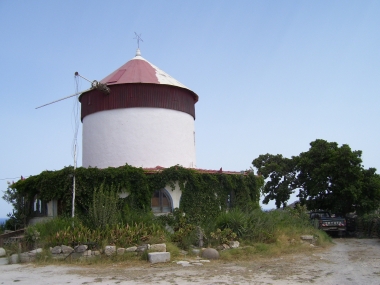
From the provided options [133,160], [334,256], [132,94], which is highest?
[132,94]

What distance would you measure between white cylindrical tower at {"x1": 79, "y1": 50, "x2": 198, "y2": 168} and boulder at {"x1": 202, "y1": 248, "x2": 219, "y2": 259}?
687 cm

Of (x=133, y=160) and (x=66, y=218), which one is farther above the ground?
(x=133, y=160)

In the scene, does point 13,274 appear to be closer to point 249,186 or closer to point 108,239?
point 108,239

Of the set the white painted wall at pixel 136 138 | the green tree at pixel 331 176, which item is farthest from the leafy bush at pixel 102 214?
the green tree at pixel 331 176

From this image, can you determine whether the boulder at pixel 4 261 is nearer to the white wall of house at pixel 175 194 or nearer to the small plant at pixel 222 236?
the white wall of house at pixel 175 194

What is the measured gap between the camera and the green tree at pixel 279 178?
101 feet

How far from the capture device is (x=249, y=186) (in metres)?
20.8

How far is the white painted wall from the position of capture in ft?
65.7

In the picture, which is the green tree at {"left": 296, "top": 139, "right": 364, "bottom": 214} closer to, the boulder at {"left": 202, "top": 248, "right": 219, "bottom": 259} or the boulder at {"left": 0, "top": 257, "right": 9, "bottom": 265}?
the boulder at {"left": 202, "top": 248, "right": 219, "bottom": 259}

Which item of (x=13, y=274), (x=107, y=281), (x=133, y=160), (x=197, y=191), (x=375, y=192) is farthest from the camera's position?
(x=375, y=192)

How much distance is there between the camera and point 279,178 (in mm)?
31703

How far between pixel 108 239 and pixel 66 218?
2.75 metres

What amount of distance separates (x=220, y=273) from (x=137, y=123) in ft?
34.6

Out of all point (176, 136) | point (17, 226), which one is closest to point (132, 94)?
point (176, 136)
